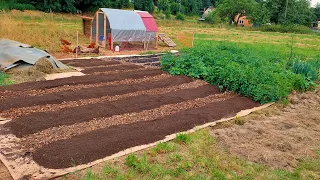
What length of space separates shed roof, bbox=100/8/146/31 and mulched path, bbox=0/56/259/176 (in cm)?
670

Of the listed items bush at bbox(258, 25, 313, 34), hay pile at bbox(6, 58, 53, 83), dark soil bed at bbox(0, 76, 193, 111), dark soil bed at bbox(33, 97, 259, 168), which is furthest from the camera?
bush at bbox(258, 25, 313, 34)

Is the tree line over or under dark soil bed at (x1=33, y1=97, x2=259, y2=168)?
over

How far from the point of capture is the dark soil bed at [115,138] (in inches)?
156

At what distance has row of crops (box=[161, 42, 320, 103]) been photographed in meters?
7.39

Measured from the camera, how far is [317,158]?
446 cm

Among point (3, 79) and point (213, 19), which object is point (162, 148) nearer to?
point (3, 79)

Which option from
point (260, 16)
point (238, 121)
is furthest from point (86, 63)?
point (260, 16)

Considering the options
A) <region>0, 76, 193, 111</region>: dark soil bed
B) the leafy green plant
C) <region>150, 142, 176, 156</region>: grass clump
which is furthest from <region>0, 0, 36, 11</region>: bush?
<region>150, 142, 176, 156</region>: grass clump

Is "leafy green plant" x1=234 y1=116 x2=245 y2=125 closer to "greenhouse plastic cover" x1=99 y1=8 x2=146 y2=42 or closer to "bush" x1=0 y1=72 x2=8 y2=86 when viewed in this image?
"bush" x1=0 y1=72 x2=8 y2=86

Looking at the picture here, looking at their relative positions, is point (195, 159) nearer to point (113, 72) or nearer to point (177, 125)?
point (177, 125)

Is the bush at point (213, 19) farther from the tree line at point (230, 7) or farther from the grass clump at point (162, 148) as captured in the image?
the grass clump at point (162, 148)

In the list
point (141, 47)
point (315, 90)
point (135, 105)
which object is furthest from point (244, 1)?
point (135, 105)

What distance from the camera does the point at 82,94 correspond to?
6805mm

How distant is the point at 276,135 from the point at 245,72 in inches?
109
